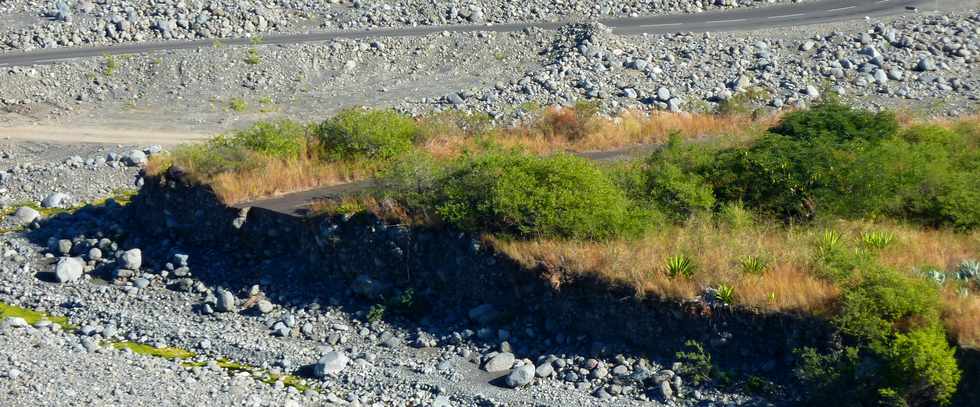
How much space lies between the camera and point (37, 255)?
67.1 feet

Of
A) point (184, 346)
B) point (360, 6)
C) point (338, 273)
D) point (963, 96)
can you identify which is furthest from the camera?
Answer: point (360, 6)

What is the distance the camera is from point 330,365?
48.6 ft

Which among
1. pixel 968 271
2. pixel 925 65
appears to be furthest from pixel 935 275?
pixel 925 65

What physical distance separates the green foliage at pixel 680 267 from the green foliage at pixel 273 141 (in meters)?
8.66

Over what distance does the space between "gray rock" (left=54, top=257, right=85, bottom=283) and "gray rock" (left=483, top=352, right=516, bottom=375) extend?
8016mm

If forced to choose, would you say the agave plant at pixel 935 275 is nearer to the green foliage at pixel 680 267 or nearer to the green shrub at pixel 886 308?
the green shrub at pixel 886 308

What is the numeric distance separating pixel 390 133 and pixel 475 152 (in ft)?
5.47

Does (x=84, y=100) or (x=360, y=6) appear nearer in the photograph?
(x=84, y=100)

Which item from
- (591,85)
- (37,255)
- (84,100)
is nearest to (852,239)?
(37,255)

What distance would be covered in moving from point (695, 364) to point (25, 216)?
14.3 m

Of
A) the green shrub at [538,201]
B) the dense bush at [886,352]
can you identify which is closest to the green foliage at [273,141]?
the green shrub at [538,201]

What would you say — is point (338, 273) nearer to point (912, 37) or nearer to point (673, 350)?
Result: point (673, 350)

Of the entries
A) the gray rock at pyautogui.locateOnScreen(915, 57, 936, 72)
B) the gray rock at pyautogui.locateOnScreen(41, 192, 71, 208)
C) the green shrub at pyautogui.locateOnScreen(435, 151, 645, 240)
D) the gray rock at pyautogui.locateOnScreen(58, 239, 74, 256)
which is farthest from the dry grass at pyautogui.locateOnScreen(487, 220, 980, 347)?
the gray rock at pyautogui.locateOnScreen(915, 57, 936, 72)

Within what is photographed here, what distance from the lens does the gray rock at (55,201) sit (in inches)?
915
